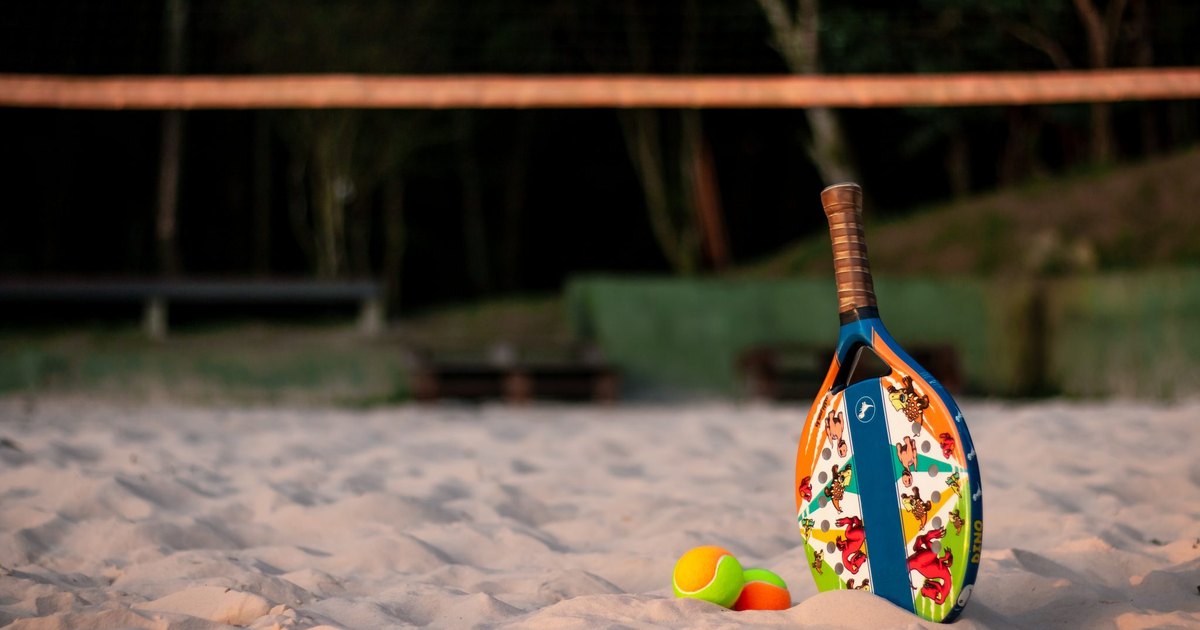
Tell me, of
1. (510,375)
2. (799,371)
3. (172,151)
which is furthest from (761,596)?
(172,151)

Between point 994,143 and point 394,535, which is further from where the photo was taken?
point 994,143

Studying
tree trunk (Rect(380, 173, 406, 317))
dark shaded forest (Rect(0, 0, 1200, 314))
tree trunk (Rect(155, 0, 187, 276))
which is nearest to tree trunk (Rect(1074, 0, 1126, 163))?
dark shaded forest (Rect(0, 0, 1200, 314))

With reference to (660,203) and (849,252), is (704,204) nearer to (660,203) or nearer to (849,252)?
(660,203)

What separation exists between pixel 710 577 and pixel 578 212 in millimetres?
11158

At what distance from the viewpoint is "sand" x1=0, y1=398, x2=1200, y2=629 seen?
1.83 meters

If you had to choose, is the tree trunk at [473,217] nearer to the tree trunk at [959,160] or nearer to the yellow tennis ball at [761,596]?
the tree trunk at [959,160]

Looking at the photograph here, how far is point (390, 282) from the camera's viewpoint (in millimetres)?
11008

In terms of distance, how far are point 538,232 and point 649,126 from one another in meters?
2.69

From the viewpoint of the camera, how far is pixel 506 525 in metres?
2.52

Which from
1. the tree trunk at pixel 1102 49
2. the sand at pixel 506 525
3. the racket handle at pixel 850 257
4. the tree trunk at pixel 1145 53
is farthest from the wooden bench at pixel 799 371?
the racket handle at pixel 850 257

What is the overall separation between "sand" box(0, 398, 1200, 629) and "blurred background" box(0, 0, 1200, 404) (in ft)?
7.99

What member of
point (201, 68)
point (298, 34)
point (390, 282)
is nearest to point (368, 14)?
point (298, 34)

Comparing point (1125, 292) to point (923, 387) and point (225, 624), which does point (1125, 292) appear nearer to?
point (923, 387)

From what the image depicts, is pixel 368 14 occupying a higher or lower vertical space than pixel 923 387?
higher
